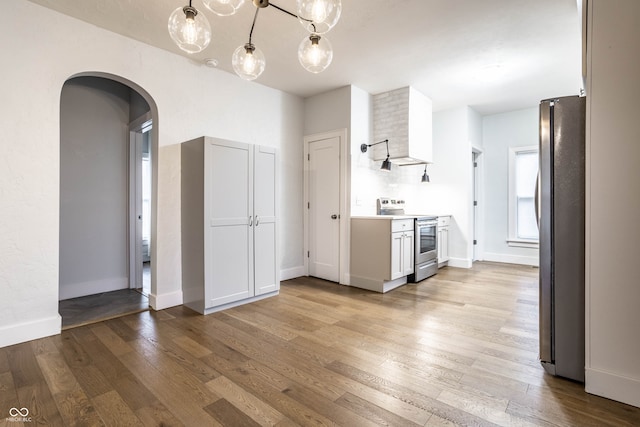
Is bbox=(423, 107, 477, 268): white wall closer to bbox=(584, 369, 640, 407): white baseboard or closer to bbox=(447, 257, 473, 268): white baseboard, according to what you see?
bbox=(447, 257, 473, 268): white baseboard

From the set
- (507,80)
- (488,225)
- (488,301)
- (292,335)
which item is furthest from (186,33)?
(488,225)

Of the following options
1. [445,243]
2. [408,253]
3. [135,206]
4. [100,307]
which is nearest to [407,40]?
[408,253]

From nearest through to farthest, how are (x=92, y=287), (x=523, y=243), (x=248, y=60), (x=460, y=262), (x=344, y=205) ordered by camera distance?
1. (x=248, y=60)
2. (x=92, y=287)
3. (x=344, y=205)
4. (x=460, y=262)
5. (x=523, y=243)

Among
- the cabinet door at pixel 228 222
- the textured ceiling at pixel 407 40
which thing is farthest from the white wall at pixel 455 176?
the cabinet door at pixel 228 222

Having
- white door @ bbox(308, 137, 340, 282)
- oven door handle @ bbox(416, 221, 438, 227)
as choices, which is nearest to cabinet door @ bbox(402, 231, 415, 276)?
oven door handle @ bbox(416, 221, 438, 227)

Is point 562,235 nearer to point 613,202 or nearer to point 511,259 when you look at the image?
point 613,202

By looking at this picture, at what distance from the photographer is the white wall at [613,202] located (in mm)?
1715

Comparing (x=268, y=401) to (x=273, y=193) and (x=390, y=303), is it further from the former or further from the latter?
(x=273, y=193)

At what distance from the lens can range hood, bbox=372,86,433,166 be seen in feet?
14.8

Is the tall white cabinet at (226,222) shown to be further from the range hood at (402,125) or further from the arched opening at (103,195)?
the range hood at (402,125)

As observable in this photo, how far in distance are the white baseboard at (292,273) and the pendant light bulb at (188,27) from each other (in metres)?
3.46

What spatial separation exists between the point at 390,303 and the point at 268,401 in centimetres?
209

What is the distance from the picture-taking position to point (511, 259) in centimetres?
587

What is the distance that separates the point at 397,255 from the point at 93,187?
3.94 metres
